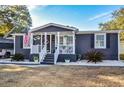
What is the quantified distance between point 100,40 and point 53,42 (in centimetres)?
416

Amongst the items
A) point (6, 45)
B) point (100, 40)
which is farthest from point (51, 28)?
point (6, 45)

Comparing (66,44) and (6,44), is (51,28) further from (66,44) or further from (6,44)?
(6,44)

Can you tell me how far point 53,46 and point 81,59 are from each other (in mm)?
2739

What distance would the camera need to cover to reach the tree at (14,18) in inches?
1230

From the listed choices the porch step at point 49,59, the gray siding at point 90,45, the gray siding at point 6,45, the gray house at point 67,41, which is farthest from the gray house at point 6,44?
the gray siding at point 90,45

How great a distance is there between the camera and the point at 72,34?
18.8 m

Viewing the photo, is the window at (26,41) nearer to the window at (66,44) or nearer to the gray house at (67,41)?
the gray house at (67,41)

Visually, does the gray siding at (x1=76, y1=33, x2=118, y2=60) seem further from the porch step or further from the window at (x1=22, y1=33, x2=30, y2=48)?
the window at (x1=22, y1=33, x2=30, y2=48)

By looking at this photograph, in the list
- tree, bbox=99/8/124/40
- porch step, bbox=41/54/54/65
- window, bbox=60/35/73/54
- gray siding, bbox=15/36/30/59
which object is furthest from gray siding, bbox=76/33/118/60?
tree, bbox=99/8/124/40

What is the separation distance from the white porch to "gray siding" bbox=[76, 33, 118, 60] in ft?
3.26

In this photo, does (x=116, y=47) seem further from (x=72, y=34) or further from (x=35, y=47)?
(x=35, y=47)

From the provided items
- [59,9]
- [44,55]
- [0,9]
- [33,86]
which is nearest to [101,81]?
[33,86]

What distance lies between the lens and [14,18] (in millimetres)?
32938

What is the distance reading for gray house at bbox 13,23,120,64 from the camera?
60.6 feet
